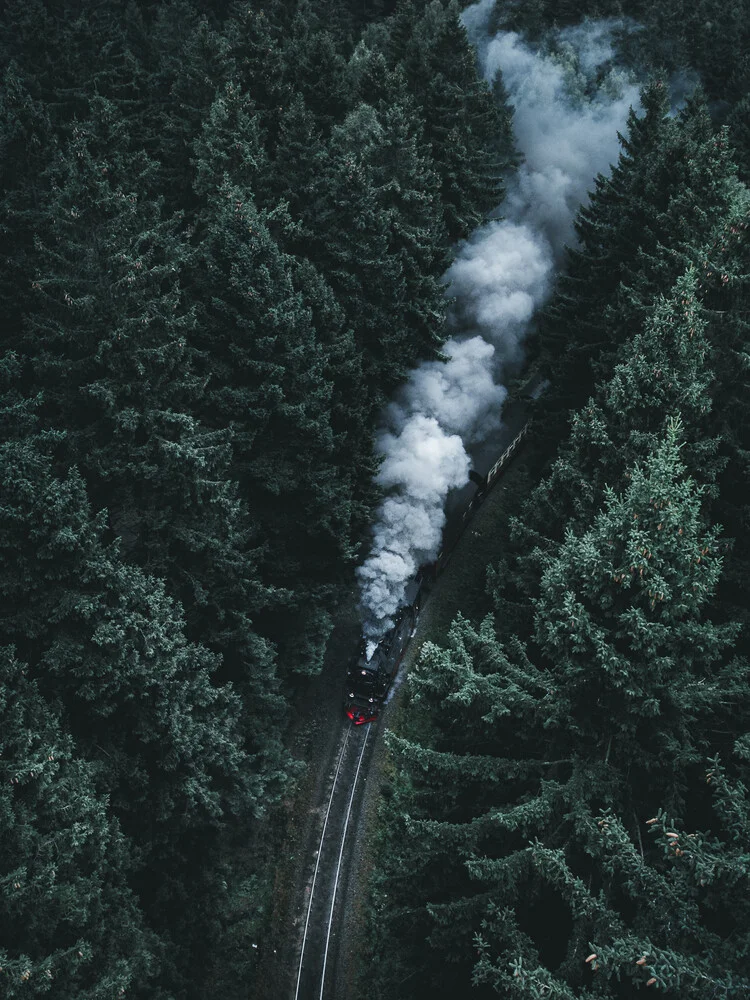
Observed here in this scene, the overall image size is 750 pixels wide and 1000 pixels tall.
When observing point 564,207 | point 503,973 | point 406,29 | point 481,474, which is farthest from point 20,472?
point 406,29

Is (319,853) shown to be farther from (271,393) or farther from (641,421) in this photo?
(641,421)

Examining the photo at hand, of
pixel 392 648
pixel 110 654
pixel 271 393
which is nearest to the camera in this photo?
pixel 110 654

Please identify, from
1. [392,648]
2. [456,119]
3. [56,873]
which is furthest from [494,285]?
[56,873]

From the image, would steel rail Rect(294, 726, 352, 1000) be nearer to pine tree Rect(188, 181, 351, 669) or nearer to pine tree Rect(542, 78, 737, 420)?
pine tree Rect(188, 181, 351, 669)

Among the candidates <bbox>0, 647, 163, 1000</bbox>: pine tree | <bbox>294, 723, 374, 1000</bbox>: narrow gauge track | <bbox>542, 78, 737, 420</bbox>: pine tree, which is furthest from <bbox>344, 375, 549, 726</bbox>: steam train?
<bbox>0, 647, 163, 1000</bbox>: pine tree

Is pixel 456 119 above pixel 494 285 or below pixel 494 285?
above

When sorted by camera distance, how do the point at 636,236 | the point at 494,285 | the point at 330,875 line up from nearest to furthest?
the point at 330,875, the point at 636,236, the point at 494,285

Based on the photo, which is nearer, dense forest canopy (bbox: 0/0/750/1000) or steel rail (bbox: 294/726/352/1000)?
dense forest canopy (bbox: 0/0/750/1000)
